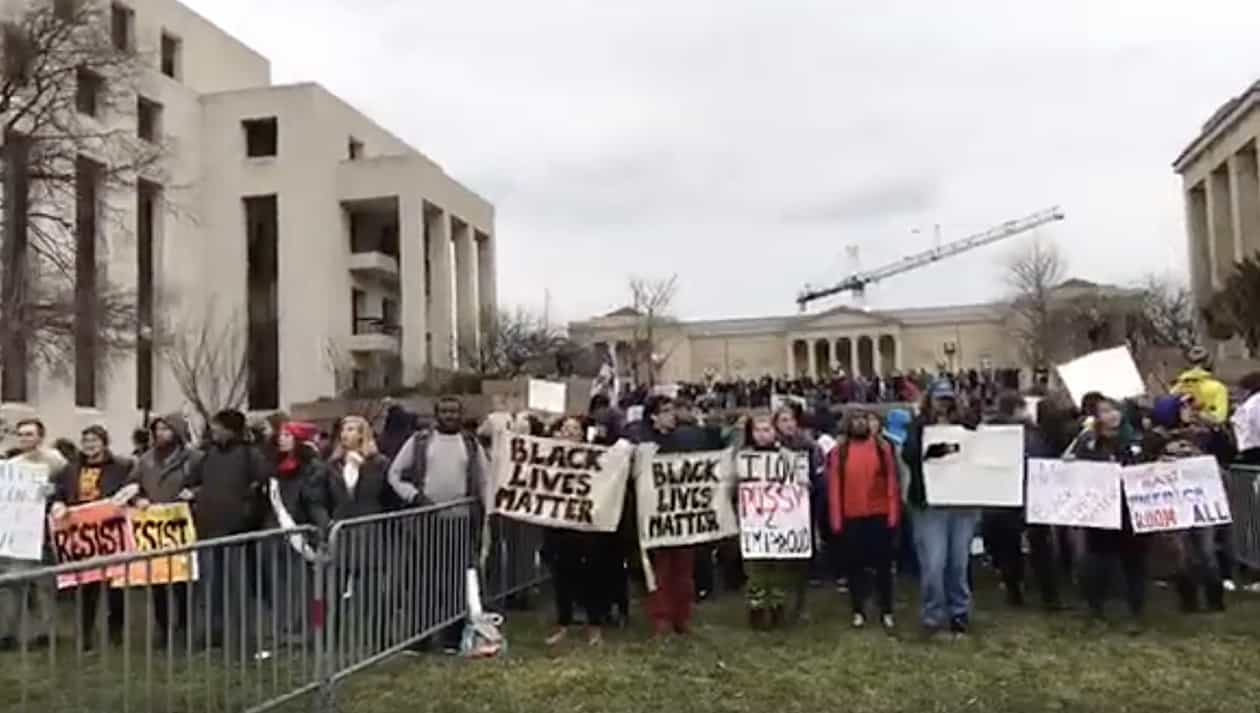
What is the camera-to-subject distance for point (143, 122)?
58.5 meters

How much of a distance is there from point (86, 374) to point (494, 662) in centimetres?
4048

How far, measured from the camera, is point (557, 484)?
11398mm

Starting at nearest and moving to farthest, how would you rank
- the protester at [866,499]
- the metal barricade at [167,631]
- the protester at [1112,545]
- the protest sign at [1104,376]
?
the metal barricade at [167,631], the protester at [866,499], the protester at [1112,545], the protest sign at [1104,376]

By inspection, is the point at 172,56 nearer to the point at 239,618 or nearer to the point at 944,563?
the point at 944,563

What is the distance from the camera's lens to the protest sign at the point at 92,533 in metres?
9.62

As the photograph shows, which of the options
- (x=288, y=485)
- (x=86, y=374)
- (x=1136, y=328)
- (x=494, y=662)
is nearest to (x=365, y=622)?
(x=494, y=662)

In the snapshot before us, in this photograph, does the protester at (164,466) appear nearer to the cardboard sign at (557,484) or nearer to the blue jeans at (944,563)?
the cardboard sign at (557,484)

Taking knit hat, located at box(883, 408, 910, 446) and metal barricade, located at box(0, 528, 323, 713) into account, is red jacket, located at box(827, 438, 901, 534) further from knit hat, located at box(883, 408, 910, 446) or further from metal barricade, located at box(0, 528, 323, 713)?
metal barricade, located at box(0, 528, 323, 713)

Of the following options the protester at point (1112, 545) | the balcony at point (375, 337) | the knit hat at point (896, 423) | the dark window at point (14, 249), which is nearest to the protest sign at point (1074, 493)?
the protester at point (1112, 545)

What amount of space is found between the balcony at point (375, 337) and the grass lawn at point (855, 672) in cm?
5340

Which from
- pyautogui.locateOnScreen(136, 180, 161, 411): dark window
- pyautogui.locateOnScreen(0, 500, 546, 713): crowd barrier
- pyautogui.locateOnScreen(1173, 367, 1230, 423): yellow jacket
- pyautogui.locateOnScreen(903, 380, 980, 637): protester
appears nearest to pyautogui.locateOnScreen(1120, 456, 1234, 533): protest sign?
pyautogui.locateOnScreen(903, 380, 980, 637): protester

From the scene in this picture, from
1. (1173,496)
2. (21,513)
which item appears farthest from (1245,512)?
(21,513)

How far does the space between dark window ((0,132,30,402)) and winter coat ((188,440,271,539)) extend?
24450mm

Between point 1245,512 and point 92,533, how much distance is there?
9.73 meters
